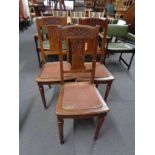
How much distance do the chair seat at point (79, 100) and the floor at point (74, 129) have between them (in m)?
0.44

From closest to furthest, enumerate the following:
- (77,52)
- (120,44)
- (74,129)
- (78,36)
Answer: (78,36) < (77,52) < (74,129) < (120,44)

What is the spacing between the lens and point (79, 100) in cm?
126

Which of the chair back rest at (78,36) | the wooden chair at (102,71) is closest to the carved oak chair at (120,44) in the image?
the wooden chair at (102,71)

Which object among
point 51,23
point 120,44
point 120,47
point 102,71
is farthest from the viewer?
point 120,44

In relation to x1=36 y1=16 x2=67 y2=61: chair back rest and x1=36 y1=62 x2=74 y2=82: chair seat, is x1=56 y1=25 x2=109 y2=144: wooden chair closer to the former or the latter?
x1=36 y1=62 x2=74 y2=82: chair seat

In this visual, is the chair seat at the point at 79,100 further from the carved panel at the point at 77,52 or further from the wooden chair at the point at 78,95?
the carved panel at the point at 77,52

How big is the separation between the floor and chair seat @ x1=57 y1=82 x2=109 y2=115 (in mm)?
441

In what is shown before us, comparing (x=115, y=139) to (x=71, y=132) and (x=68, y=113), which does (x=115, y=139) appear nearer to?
(x=71, y=132)

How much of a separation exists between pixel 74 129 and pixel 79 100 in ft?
1.53

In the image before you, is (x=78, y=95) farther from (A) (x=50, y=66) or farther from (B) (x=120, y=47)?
(B) (x=120, y=47)

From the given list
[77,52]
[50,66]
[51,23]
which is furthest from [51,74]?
[51,23]
